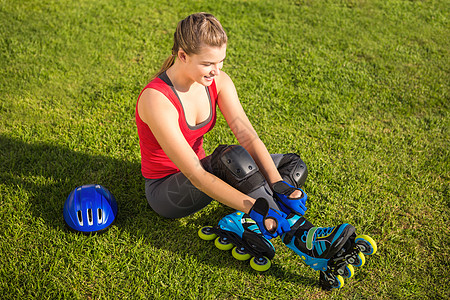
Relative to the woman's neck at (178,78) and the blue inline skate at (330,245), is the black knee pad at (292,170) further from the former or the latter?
the woman's neck at (178,78)

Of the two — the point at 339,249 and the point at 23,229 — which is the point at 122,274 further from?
the point at 339,249

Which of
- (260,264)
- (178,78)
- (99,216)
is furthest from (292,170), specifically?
(99,216)

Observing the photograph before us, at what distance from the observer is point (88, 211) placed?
9.58 feet

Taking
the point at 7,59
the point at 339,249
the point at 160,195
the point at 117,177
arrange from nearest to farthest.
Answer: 1. the point at 339,249
2. the point at 160,195
3. the point at 117,177
4. the point at 7,59

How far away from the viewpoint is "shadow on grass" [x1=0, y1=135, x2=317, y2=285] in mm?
3084

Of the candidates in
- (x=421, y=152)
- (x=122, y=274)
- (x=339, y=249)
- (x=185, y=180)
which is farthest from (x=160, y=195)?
(x=421, y=152)

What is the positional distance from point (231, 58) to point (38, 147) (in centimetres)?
265

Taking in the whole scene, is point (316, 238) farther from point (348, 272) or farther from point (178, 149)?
point (178, 149)

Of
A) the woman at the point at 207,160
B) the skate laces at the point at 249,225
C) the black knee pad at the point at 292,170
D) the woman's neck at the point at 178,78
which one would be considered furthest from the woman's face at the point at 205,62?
the skate laces at the point at 249,225

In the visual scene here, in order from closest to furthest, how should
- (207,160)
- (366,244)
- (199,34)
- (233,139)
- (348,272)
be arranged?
(199,34) < (366,244) < (348,272) < (207,160) < (233,139)

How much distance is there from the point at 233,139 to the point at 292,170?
1092 mm

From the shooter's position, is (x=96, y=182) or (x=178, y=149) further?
(x=96, y=182)

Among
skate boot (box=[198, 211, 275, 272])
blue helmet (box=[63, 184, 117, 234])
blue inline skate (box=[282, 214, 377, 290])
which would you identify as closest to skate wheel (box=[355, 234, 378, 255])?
blue inline skate (box=[282, 214, 377, 290])

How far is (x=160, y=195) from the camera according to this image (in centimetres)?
302
